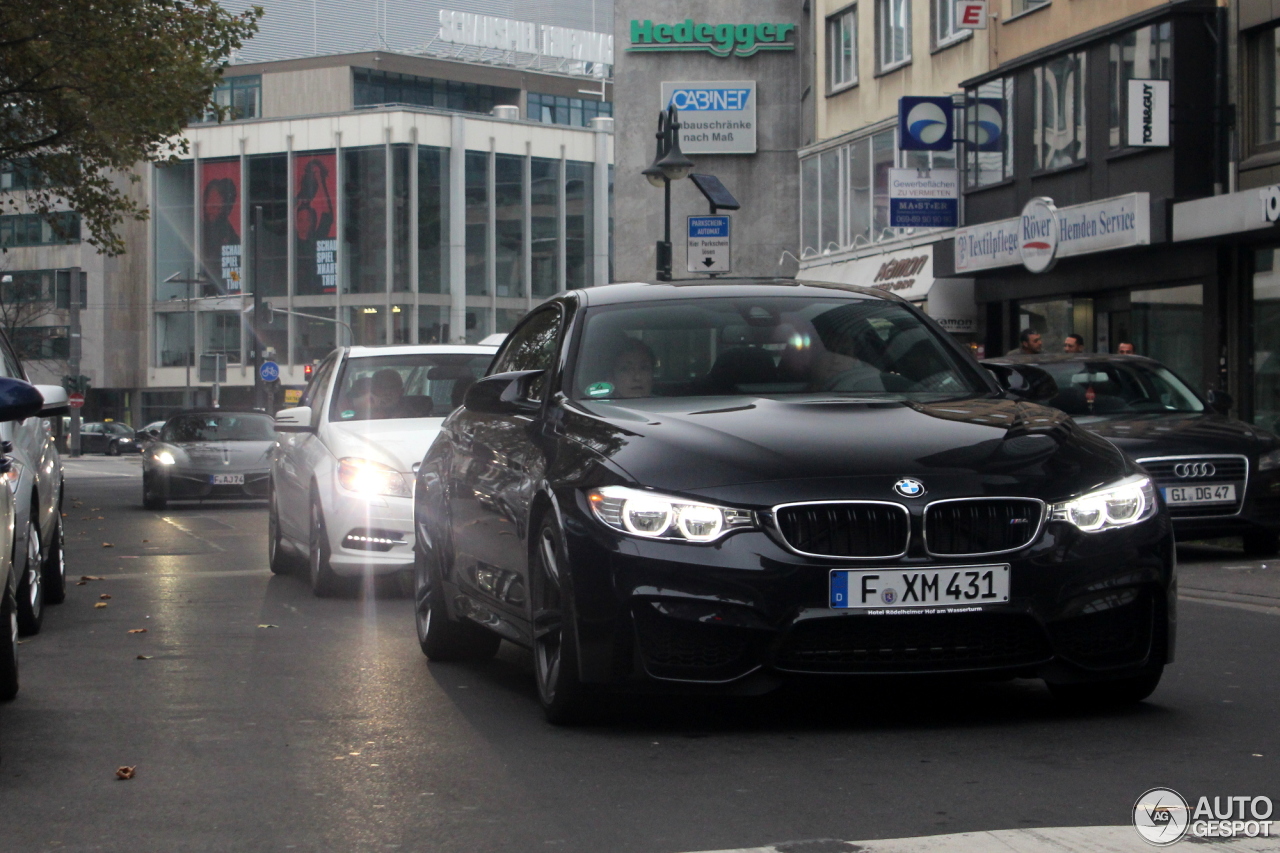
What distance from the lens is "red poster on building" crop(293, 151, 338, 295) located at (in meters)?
83.3

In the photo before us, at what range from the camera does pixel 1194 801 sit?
4.79 metres

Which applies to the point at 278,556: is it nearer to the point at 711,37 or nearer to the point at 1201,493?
the point at 1201,493

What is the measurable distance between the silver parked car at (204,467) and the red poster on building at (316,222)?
190ft

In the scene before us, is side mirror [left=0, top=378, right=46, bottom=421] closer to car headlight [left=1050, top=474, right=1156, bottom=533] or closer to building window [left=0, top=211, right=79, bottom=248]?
car headlight [left=1050, top=474, right=1156, bottom=533]

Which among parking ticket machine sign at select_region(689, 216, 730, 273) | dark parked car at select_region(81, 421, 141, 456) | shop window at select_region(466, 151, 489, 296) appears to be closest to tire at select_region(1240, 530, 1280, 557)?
parking ticket machine sign at select_region(689, 216, 730, 273)

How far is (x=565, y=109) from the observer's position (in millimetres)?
99812

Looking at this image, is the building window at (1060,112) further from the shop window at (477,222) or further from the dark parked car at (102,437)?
the shop window at (477,222)

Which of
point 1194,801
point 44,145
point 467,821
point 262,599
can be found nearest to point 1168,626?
point 1194,801

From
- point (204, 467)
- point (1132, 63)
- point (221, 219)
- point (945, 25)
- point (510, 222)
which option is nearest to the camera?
point (204, 467)

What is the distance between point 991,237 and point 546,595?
25.8 meters

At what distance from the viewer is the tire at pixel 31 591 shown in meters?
9.20

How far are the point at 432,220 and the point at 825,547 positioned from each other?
79424mm

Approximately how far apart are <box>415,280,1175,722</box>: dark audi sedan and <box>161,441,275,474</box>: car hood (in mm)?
19448

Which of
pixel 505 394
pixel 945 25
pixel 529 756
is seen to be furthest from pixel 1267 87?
pixel 529 756
